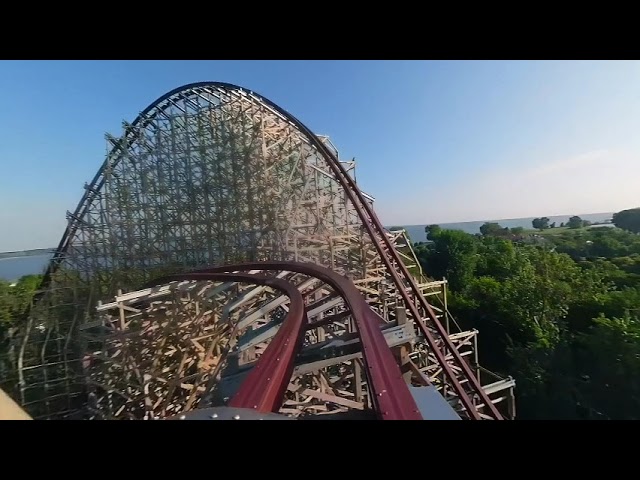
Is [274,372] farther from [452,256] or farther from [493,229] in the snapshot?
[452,256]

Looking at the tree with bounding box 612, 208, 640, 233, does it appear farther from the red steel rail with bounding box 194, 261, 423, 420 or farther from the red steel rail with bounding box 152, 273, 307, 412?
the red steel rail with bounding box 152, 273, 307, 412

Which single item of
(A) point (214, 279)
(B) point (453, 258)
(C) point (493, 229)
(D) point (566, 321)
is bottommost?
(D) point (566, 321)

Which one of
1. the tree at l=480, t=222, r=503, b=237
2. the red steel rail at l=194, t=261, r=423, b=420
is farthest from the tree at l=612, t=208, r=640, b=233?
the tree at l=480, t=222, r=503, b=237

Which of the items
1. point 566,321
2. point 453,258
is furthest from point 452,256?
point 566,321

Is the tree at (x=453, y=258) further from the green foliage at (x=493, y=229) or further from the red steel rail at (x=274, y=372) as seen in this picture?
the red steel rail at (x=274, y=372)
